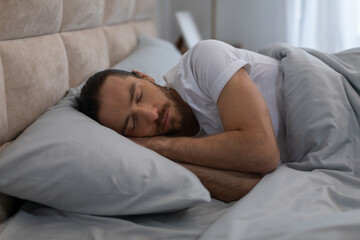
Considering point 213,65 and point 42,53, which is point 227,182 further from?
point 42,53

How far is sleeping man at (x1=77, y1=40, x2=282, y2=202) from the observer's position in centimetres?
94

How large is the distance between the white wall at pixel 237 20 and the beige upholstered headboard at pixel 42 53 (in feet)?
5.78

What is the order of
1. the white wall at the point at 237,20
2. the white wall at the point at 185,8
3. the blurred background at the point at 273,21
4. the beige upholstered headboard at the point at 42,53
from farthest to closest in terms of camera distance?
the white wall at the point at 185,8
the white wall at the point at 237,20
the blurred background at the point at 273,21
the beige upholstered headboard at the point at 42,53

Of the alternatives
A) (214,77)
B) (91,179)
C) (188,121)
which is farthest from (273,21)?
(91,179)

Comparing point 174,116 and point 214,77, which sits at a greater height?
point 214,77

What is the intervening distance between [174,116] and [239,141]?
24cm

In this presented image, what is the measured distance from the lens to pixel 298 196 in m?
0.81

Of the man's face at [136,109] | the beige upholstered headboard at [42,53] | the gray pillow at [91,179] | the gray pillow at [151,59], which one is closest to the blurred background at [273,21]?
the gray pillow at [151,59]

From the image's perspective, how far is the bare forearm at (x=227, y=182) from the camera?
3.12 ft

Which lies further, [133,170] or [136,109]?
[136,109]

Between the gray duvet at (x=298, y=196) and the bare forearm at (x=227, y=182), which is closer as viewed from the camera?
the gray duvet at (x=298, y=196)

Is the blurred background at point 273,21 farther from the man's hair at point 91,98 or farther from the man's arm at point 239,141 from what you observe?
the man's hair at point 91,98

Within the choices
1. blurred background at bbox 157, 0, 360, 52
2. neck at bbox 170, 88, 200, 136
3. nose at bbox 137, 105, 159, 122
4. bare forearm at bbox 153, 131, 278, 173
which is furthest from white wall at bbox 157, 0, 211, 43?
bare forearm at bbox 153, 131, 278, 173

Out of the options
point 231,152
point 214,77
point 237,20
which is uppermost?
point 214,77
